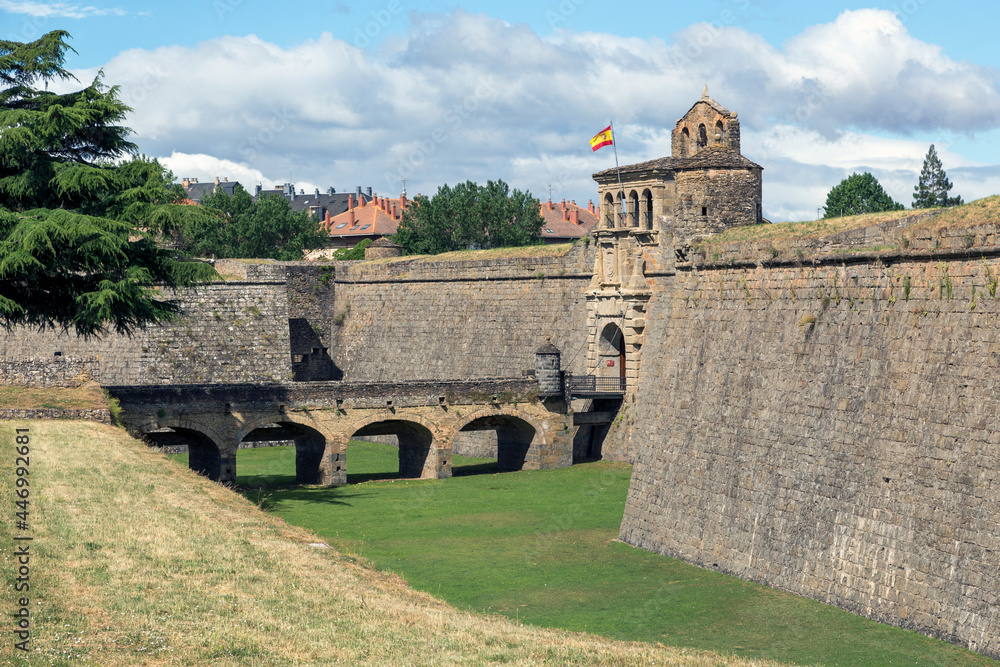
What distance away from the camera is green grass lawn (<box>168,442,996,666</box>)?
19.7 m

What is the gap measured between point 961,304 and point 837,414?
11.3 feet

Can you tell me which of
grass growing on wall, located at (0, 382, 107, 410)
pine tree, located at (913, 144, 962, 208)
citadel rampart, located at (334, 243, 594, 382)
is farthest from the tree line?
grass growing on wall, located at (0, 382, 107, 410)

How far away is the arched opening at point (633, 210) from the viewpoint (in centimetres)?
4309

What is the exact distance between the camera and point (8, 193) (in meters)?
31.6

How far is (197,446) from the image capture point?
41281mm

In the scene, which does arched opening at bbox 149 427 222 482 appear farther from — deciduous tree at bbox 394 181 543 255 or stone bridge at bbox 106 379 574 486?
deciduous tree at bbox 394 181 543 255

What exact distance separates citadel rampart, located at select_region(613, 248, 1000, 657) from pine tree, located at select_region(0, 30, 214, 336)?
47.0ft

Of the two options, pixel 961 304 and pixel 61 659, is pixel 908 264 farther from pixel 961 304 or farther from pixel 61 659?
pixel 61 659

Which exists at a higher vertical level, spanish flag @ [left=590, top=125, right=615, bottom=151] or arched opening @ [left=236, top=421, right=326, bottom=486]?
spanish flag @ [left=590, top=125, right=615, bottom=151]

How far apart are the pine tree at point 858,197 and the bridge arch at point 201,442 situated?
167 feet

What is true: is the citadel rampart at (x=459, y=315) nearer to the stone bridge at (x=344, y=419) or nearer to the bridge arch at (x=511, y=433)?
the bridge arch at (x=511, y=433)

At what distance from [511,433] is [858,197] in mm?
44074

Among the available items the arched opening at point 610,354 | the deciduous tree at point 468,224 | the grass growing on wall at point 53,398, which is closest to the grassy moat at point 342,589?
the grass growing on wall at point 53,398

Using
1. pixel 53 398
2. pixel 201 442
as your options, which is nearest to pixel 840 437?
pixel 53 398
